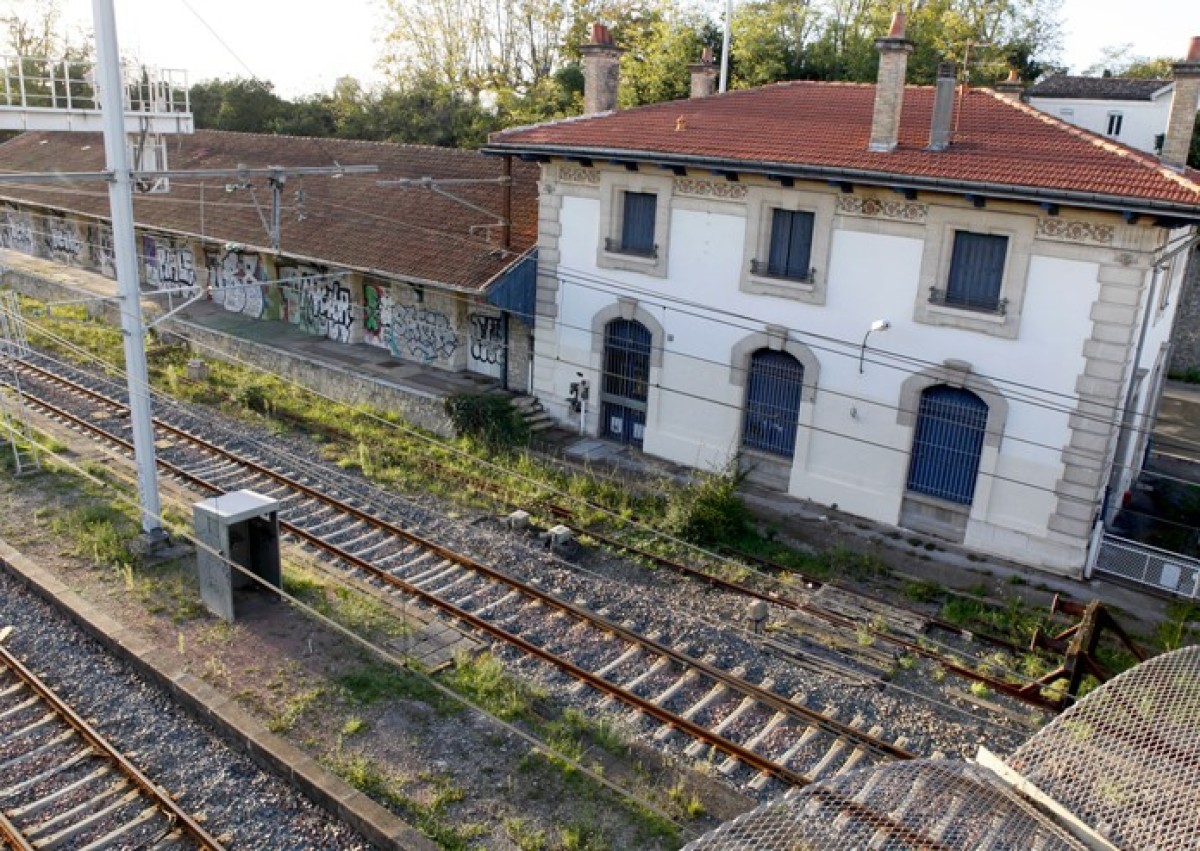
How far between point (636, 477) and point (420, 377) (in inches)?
286

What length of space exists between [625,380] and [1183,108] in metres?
11.5

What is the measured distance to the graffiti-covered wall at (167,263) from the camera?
34.0m

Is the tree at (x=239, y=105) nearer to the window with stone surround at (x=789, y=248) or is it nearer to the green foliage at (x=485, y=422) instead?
the green foliage at (x=485, y=422)

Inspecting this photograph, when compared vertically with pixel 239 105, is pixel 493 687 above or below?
below

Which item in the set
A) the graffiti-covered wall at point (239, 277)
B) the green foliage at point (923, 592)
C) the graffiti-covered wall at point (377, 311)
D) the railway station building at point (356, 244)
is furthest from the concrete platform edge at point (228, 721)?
the graffiti-covered wall at point (239, 277)

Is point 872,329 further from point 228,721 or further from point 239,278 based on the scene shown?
point 239,278

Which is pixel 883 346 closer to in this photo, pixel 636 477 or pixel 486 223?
pixel 636 477

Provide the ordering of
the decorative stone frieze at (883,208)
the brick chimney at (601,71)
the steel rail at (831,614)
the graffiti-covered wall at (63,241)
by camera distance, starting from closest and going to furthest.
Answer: the steel rail at (831,614) < the decorative stone frieze at (883,208) < the brick chimney at (601,71) < the graffiti-covered wall at (63,241)

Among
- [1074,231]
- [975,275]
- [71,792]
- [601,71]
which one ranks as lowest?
[71,792]

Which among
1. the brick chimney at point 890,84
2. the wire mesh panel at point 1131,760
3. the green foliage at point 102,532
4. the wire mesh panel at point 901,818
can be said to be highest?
the brick chimney at point 890,84

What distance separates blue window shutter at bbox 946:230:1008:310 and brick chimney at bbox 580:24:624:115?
34.6 ft

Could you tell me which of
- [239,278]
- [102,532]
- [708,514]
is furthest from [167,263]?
[708,514]

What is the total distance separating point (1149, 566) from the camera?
16672mm

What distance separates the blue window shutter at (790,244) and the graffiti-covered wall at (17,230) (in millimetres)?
34129
